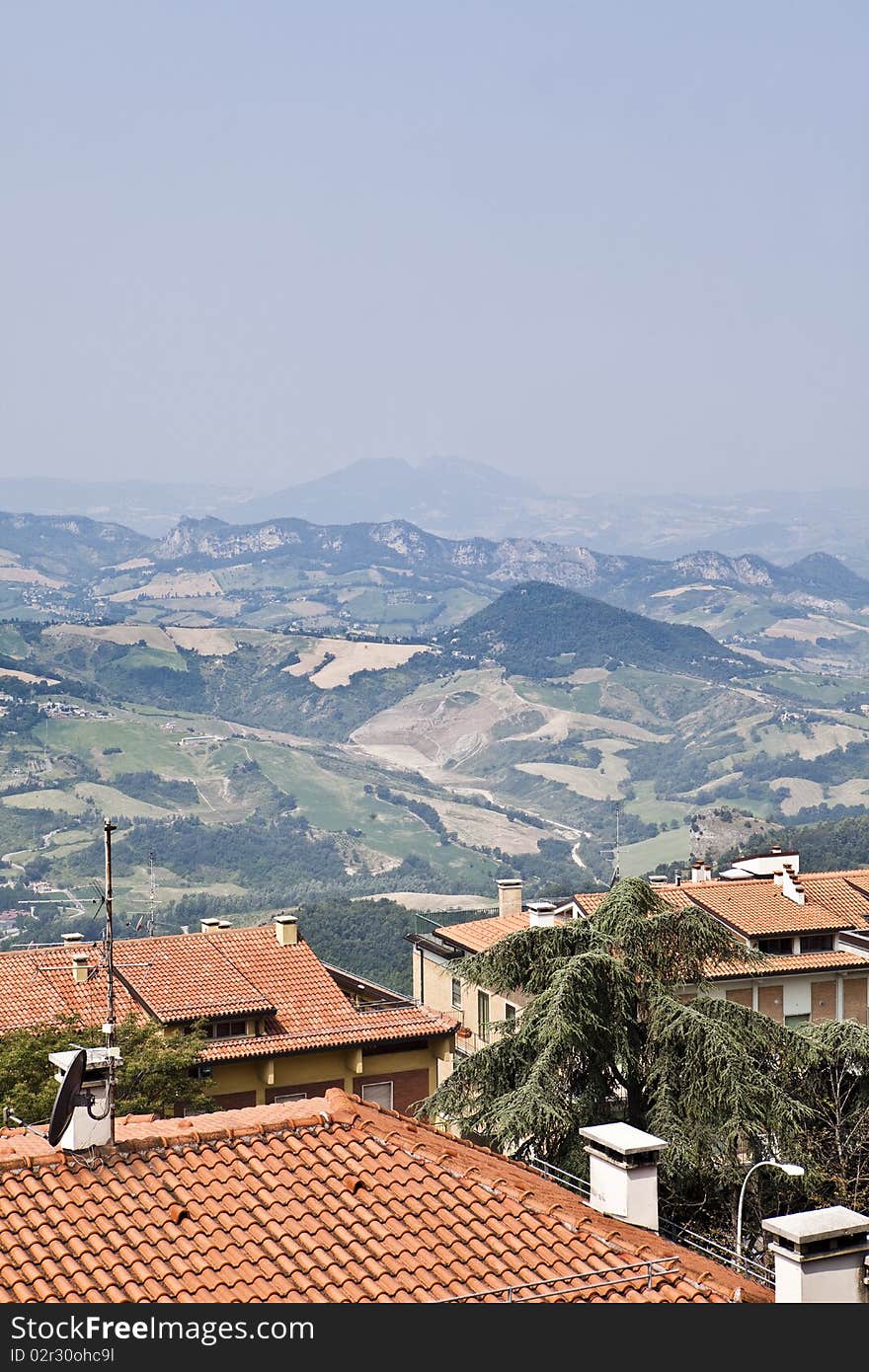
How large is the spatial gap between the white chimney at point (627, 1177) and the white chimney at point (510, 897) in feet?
133

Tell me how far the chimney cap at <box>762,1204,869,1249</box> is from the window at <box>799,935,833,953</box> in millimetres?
34887

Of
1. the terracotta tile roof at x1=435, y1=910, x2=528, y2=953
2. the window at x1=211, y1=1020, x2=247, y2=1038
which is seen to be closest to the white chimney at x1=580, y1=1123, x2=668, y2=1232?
the window at x1=211, y1=1020, x2=247, y2=1038

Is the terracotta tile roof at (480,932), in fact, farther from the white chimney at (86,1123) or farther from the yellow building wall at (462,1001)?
the white chimney at (86,1123)

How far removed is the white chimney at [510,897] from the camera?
185 feet

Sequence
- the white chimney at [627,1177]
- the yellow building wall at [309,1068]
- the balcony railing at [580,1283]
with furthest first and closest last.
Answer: the yellow building wall at [309,1068] < the white chimney at [627,1177] < the balcony railing at [580,1283]

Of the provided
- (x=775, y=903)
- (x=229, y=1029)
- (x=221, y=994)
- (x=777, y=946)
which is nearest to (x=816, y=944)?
(x=777, y=946)

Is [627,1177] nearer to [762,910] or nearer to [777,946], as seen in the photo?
[777,946]

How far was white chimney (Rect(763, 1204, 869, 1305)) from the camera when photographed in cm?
1224

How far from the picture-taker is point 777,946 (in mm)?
46156

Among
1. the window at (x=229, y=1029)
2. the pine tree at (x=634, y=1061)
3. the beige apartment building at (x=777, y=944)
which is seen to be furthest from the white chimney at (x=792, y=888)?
the pine tree at (x=634, y=1061)

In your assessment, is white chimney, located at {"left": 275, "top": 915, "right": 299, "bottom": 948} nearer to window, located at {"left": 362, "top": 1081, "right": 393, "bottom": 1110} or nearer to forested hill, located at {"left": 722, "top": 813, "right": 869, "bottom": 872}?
window, located at {"left": 362, "top": 1081, "right": 393, "bottom": 1110}

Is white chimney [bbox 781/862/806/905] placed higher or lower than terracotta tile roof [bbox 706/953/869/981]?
higher

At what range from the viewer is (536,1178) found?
52.3 ft

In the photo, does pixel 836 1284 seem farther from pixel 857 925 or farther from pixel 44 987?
pixel 857 925
